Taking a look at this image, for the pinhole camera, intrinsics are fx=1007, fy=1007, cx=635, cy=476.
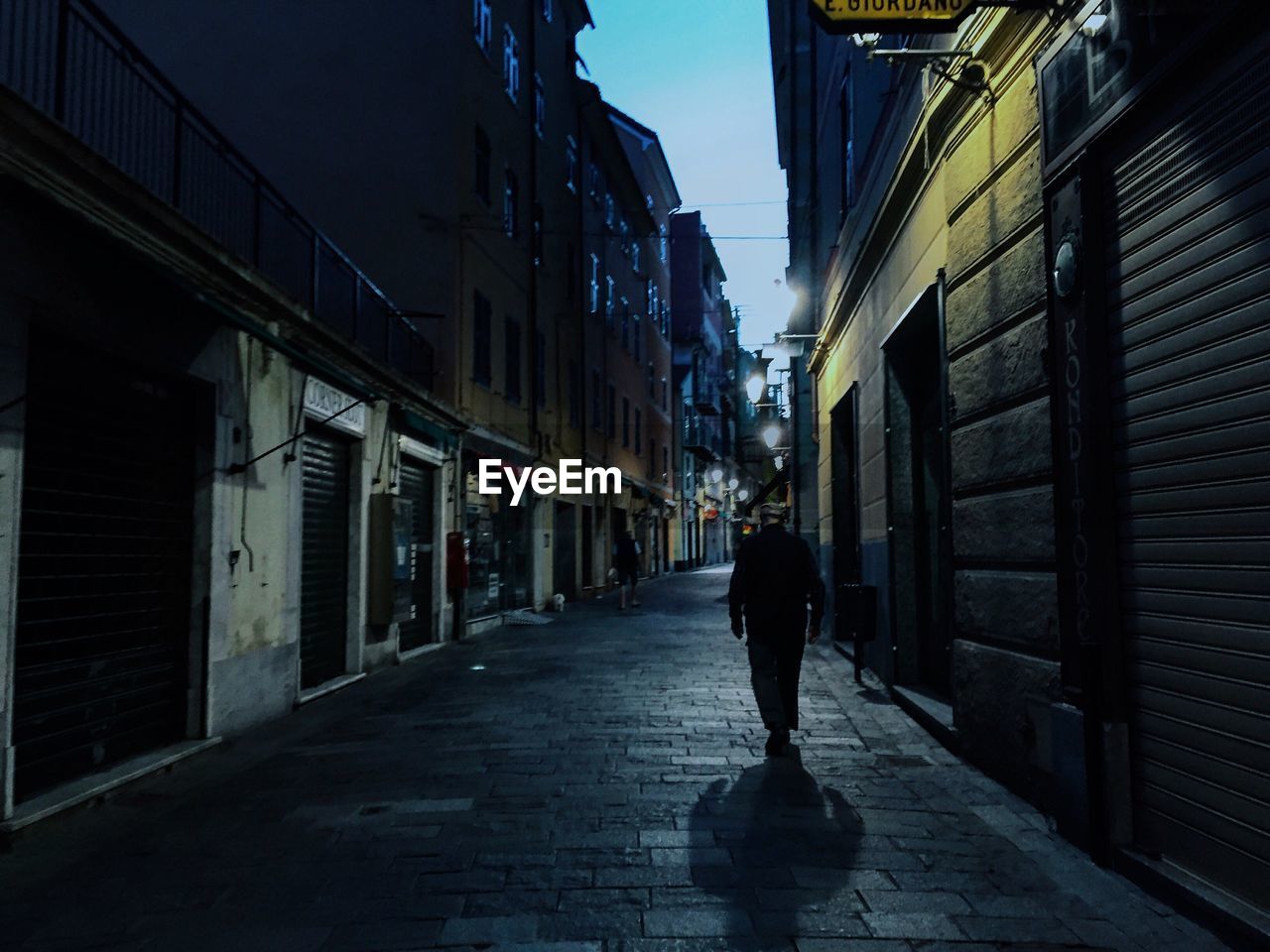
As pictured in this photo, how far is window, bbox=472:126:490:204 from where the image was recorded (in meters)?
17.8

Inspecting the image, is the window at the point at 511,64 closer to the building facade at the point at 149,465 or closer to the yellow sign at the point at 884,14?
the building facade at the point at 149,465

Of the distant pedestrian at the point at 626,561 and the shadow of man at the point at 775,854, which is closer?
the shadow of man at the point at 775,854

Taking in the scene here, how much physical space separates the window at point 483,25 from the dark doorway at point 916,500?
11.6m

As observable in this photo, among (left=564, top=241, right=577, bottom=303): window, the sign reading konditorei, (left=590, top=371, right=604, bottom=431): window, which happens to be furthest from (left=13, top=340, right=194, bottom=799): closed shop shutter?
(left=590, top=371, right=604, bottom=431): window

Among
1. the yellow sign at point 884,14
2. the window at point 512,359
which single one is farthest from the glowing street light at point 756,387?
the yellow sign at point 884,14

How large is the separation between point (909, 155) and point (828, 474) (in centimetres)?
781

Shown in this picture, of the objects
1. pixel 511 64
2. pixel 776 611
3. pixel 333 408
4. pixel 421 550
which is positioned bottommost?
pixel 776 611

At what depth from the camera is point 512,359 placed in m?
20.2

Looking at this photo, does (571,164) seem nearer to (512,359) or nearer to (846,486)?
(512,359)

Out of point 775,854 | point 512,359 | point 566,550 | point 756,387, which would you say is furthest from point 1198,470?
point 566,550

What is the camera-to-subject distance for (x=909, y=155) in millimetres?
8352

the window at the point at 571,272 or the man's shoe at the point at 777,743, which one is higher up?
the window at the point at 571,272

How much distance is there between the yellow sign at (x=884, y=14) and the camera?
574 centimetres

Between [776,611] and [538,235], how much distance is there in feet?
52.9
